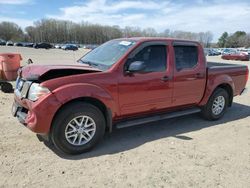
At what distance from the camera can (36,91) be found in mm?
4090

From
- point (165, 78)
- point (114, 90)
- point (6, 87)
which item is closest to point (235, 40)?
point (6, 87)

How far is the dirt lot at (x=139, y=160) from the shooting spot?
3670mm

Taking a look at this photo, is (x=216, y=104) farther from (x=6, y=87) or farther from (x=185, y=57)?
(x=6, y=87)

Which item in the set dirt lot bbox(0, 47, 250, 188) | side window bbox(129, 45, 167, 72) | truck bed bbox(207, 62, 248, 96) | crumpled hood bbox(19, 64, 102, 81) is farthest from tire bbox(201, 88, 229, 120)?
crumpled hood bbox(19, 64, 102, 81)

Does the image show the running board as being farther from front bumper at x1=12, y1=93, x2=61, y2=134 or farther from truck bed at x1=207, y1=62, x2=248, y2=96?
front bumper at x1=12, y1=93, x2=61, y2=134

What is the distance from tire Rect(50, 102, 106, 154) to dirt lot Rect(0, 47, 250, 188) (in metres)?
0.17

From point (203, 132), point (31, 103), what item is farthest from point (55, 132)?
point (203, 132)

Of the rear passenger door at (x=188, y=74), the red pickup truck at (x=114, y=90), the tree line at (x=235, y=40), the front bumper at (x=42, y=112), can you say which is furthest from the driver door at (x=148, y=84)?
the tree line at (x=235, y=40)

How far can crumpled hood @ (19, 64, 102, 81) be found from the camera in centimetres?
418

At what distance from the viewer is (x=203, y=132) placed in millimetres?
5664

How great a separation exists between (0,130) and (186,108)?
12.6 feet

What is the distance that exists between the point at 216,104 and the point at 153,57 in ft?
7.54

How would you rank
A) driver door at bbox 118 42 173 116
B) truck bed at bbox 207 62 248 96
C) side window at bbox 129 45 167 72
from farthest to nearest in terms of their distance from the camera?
truck bed at bbox 207 62 248 96
side window at bbox 129 45 167 72
driver door at bbox 118 42 173 116

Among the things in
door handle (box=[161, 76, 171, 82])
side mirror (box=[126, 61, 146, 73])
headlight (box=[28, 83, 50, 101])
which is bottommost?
headlight (box=[28, 83, 50, 101])
